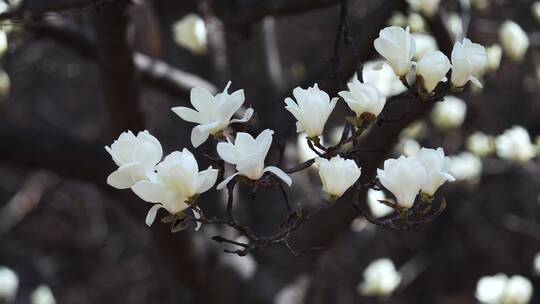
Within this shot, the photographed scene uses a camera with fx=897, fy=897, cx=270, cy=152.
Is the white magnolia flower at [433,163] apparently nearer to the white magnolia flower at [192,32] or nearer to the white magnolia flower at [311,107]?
the white magnolia flower at [311,107]

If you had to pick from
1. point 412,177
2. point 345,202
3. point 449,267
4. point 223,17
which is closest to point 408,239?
point 449,267

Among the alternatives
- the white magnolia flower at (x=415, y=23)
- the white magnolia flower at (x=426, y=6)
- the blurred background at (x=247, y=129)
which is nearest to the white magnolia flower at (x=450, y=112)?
the blurred background at (x=247, y=129)

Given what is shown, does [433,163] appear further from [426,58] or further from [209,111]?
[209,111]

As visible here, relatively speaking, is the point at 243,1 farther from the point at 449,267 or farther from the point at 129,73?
the point at 449,267

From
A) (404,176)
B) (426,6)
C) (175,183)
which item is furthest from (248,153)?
(426,6)

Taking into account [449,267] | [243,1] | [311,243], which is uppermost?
[243,1]
